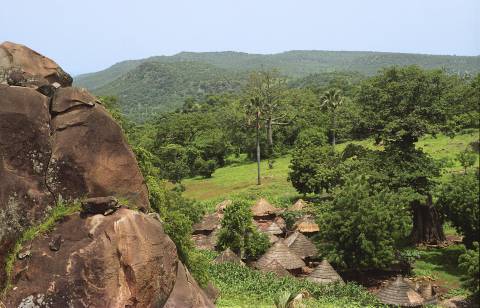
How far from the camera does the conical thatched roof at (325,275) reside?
91.6 ft

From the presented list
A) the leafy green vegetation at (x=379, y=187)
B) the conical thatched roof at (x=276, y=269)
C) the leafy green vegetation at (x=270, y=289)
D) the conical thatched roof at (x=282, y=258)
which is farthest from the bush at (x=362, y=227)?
the conical thatched roof at (x=276, y=269)

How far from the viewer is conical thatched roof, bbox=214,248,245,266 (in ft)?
104

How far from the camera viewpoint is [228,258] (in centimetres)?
3195

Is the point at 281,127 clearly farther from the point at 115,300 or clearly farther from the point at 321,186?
the point at 115,300

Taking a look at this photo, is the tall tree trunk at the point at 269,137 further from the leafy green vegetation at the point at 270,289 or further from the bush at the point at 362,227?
the leafy green vegetation at the point at 270,289

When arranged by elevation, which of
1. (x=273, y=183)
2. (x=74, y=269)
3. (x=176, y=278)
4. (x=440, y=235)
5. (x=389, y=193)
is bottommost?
(x=273, y=183)

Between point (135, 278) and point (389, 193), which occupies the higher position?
point (135, 278)

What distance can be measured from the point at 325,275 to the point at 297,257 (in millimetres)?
4530

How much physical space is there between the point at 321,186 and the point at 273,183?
1326 cm

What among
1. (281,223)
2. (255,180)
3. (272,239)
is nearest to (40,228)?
(272,239)

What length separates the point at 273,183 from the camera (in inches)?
2539

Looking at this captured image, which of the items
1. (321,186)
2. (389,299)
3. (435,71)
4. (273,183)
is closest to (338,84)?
(273,183)

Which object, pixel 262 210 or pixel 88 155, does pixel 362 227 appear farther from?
pixel 262 210

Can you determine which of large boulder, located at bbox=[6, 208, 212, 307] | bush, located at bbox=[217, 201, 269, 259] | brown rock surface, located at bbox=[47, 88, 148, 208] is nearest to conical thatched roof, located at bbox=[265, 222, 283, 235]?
bush, located at bbox=[217, 201, 269, 259]
